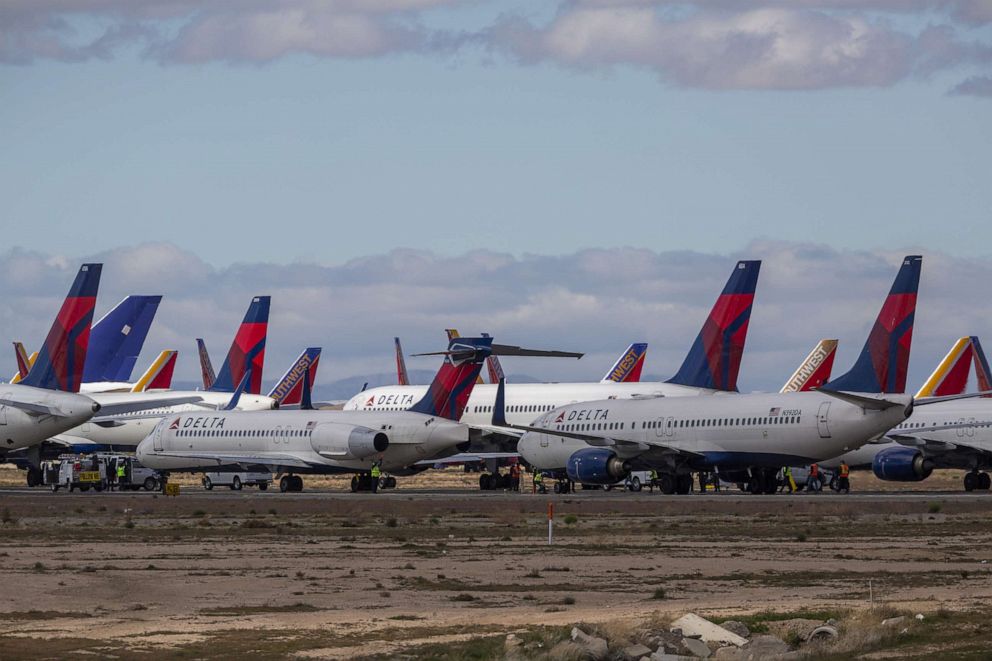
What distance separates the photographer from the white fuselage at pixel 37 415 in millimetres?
66688

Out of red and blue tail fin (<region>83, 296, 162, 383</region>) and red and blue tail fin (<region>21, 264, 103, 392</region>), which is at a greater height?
red and blue tail fin (<region>83, 296, 162, 383</region>)

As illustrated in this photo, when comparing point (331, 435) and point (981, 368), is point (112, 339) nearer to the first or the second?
point (331, 435)

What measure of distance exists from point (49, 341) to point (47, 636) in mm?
48437

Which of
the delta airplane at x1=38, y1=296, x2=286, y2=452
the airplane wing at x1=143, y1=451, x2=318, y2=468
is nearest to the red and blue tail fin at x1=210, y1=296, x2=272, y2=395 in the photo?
the delta airplane at x1=38, y1=296, x2=286, y2=452

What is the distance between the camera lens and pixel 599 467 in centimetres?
6794

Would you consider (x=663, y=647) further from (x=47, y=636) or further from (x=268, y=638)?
(x=47, y=636)

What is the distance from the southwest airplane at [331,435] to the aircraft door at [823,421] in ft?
52.0

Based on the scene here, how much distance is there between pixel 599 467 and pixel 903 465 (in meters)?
13.5

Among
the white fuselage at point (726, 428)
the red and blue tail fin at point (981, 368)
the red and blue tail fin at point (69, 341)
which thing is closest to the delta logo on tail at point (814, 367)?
the red and blue tail fin at point (981, 368)

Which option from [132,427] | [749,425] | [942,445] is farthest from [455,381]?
[132,427]

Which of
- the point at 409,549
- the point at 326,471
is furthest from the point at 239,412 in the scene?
the point at 409,549

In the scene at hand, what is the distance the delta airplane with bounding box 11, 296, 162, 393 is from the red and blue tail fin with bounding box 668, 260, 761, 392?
39.9m

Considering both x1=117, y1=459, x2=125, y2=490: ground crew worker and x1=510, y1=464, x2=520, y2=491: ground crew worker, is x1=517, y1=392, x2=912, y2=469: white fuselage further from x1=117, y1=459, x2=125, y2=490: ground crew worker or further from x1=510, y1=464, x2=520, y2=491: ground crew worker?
x1=117, y1=459, x2=125, y2=490: ground crew worker

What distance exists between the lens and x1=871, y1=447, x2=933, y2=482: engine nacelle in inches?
2815
